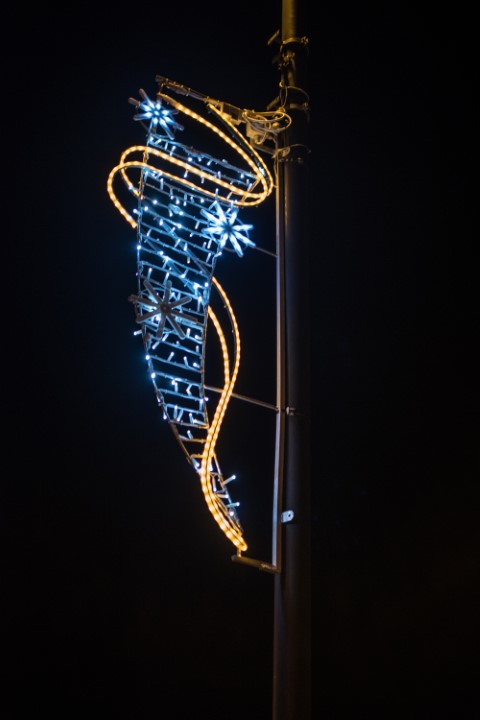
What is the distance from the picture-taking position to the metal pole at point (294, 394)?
4164mm

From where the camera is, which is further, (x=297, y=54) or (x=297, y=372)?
(x=297, y=54)

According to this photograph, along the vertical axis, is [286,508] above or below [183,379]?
below

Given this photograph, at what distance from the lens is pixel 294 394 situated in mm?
4730

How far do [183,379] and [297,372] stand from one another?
71 cm

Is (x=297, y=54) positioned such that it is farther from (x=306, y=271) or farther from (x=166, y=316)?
(x=166, y=316)

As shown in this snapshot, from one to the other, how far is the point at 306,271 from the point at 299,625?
2231 mm

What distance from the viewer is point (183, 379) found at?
4.83m

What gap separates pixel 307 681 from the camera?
417 cm

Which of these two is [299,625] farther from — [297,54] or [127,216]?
[297,54]

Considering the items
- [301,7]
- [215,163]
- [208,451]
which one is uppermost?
[301,7]

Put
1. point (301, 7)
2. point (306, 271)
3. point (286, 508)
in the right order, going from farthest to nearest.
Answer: point (301, 7) < point (306, 271) < point (286, 508)

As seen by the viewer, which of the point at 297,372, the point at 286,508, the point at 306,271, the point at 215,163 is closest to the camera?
the point at 286,508

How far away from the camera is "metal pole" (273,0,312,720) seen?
13.7 feet

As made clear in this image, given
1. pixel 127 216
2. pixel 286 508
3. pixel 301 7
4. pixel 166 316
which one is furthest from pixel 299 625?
pixel 301 7
